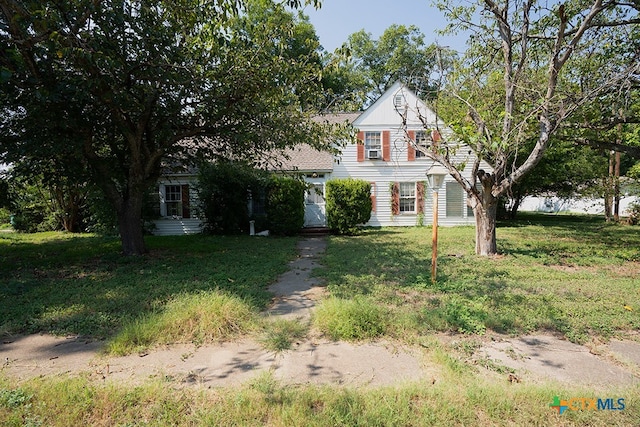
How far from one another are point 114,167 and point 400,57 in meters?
24.1

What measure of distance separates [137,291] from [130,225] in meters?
3.80

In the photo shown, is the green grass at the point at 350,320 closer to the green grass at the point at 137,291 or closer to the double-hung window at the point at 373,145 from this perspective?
the green grass at the point at 137,291

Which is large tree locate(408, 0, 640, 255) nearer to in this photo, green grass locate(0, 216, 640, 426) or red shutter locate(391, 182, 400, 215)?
green grass locate(0, 216, 640, 426)

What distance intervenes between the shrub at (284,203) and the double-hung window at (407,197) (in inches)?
216

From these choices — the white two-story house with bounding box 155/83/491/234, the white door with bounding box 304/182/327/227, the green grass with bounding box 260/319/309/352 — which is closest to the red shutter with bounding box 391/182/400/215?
the white two-story house with bounding box 155/83/491/234

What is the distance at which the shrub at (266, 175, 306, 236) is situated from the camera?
1316 cm

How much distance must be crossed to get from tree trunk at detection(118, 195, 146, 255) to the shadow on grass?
Answer: 0.36 m

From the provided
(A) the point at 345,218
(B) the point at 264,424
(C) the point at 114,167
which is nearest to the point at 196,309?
(B) the point at 264,424

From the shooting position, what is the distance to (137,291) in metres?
5.32

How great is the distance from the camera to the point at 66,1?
192 inches

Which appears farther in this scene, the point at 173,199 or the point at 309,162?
the point at 309,162

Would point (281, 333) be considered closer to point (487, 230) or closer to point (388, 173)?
point (487, 230)

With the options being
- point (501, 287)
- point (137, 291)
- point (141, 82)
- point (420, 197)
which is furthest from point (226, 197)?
point (501, 287)

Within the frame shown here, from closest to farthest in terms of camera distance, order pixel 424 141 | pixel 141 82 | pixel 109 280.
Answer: pixel 109 280 < pixel 141 82 < pixel 424 141
